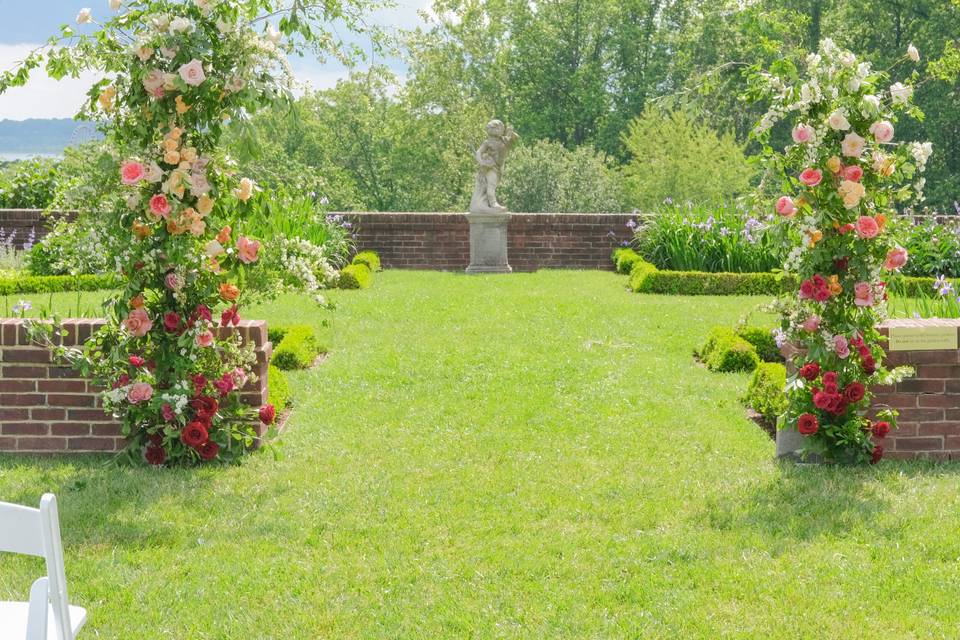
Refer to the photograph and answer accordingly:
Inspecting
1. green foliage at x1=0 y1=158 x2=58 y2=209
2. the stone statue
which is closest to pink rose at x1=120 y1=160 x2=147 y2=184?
the stone statue

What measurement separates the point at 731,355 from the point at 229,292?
4039mm

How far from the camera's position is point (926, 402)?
562cm

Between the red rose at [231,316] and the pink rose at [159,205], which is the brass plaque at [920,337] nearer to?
the red rose at [231,316]

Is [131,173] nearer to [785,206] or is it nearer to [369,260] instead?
[785,206]

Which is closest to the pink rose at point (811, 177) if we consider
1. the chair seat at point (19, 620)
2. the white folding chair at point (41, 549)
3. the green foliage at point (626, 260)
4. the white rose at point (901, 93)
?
the white rose at point (901, 93)

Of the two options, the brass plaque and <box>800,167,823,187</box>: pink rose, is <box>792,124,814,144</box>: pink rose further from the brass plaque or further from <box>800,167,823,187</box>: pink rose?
the brass plaque

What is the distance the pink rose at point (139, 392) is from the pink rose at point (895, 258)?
3810mm

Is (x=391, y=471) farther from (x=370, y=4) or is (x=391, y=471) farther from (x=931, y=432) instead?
(x=370, y=4)

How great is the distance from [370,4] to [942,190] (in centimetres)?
2373

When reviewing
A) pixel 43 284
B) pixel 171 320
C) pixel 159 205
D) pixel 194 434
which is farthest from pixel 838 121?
pixel 43 284

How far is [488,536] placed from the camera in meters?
4.47

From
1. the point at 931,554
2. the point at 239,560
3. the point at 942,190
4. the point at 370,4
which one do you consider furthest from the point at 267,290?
the point at 942,190

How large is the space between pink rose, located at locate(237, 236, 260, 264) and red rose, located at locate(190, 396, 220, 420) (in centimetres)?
75

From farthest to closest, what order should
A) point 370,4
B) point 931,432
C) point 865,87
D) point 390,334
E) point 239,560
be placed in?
1. point 370,4
2. point 390,334
3. point 931,432
4. point 865,87
5. point 239,560
